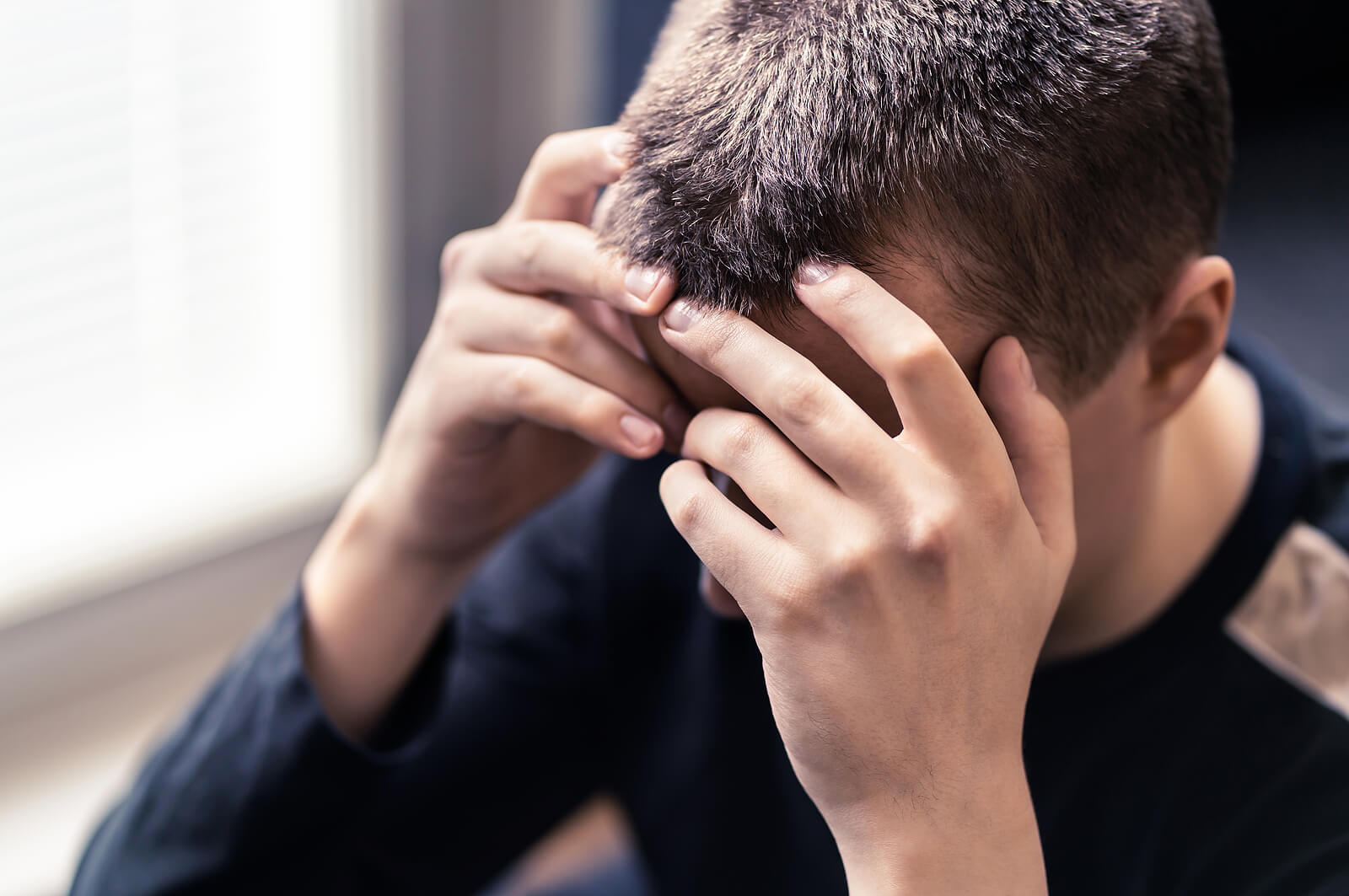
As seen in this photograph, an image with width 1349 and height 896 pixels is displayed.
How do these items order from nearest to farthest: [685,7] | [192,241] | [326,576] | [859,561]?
[859,561] < [685,7] < [326,576] < [192,241]

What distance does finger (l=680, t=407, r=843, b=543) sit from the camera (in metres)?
0.59

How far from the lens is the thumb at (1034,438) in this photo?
620 mm

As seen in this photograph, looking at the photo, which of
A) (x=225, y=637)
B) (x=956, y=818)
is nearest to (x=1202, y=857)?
(x=956, y=818)

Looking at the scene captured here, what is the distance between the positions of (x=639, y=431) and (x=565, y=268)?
0.12 m

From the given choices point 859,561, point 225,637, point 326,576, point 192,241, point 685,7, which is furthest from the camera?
point 225,637

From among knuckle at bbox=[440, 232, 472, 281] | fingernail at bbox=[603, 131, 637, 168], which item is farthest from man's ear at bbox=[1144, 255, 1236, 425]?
knuckle at bbox=[440, 232, 472, 281]

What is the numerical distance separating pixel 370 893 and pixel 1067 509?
753 mm

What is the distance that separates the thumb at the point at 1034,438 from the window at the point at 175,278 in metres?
1.12

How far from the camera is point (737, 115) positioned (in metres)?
0.62

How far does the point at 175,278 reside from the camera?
1.41 metres

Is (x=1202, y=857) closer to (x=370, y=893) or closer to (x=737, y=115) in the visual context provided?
(x=737, y=115)

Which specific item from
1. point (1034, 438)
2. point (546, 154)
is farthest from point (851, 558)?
point (546, 154)

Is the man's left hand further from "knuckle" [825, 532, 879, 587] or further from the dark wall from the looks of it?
the dark wall

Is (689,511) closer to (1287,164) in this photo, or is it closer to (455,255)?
(455,255)
